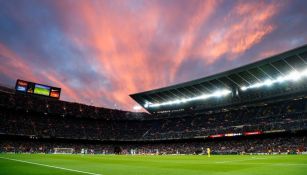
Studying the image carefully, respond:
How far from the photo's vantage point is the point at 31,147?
67125 millimetres

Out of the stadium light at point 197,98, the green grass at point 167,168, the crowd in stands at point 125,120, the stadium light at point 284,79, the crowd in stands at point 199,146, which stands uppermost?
A: the stadium light at point 284,79

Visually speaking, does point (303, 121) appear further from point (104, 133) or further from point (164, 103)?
point (104, 133)

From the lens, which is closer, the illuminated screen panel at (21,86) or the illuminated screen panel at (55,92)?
the illuminated screen panel at (21,86)

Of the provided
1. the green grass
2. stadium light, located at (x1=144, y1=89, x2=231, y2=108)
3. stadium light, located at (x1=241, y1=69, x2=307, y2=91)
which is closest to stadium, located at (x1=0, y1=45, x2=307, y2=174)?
stadium light, located at (x1=241, y1=69, x2=307, y2=91)

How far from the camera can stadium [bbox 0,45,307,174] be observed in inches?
2094

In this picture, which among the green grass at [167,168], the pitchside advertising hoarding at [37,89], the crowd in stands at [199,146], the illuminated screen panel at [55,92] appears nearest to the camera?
the green grass at [167,168]

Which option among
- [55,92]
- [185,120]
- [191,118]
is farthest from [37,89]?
[191,118]

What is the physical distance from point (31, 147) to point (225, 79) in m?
54.4

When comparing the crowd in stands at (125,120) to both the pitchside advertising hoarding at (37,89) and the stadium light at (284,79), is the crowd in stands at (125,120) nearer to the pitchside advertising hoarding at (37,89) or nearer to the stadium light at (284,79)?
the stadium light at (284,79)

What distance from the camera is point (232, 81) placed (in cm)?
6147

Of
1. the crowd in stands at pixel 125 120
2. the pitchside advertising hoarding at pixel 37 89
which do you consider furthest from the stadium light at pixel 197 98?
the pitchside advertising hoarding at pixel 37 89

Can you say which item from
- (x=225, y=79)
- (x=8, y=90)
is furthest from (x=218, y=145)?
(x=8, y=90)

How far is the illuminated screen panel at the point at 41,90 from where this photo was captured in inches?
2797

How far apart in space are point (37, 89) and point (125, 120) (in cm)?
3578
